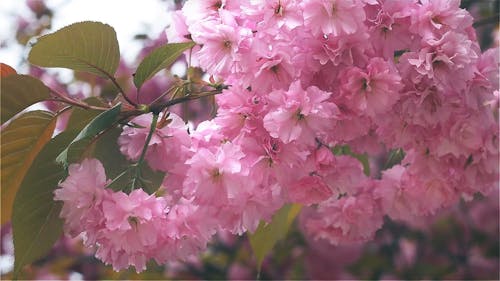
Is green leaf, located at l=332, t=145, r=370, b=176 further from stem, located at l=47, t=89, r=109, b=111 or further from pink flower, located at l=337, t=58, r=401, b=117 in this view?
stem, located at l=47, t=89, r=109, b=111

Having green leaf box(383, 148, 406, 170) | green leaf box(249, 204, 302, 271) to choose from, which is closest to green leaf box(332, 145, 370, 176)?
green leaf box(383, 148, 406, 170)

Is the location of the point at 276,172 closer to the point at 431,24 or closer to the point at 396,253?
the point at 431,24

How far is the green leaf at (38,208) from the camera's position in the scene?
96 centimetres

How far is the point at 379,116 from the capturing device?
966 mm

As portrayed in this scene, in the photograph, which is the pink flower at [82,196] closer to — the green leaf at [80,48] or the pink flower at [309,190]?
the green leaf at [80,48]

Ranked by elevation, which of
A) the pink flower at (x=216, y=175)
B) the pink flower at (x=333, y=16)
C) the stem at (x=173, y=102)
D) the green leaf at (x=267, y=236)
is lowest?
the green leaf at (x=267, y=236)

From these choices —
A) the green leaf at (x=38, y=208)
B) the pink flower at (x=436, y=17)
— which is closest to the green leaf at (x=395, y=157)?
the pink flower at (x=436, y=17)

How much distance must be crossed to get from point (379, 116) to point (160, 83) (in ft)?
6.83

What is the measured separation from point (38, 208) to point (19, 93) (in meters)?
0.15

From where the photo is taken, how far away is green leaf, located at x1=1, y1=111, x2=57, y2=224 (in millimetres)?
979

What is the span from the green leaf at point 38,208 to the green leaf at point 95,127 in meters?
0.03

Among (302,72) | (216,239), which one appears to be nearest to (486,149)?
(302,72)

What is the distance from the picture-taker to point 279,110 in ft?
2.87

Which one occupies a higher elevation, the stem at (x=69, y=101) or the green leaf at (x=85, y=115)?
the stem at (x=69, y=101)
